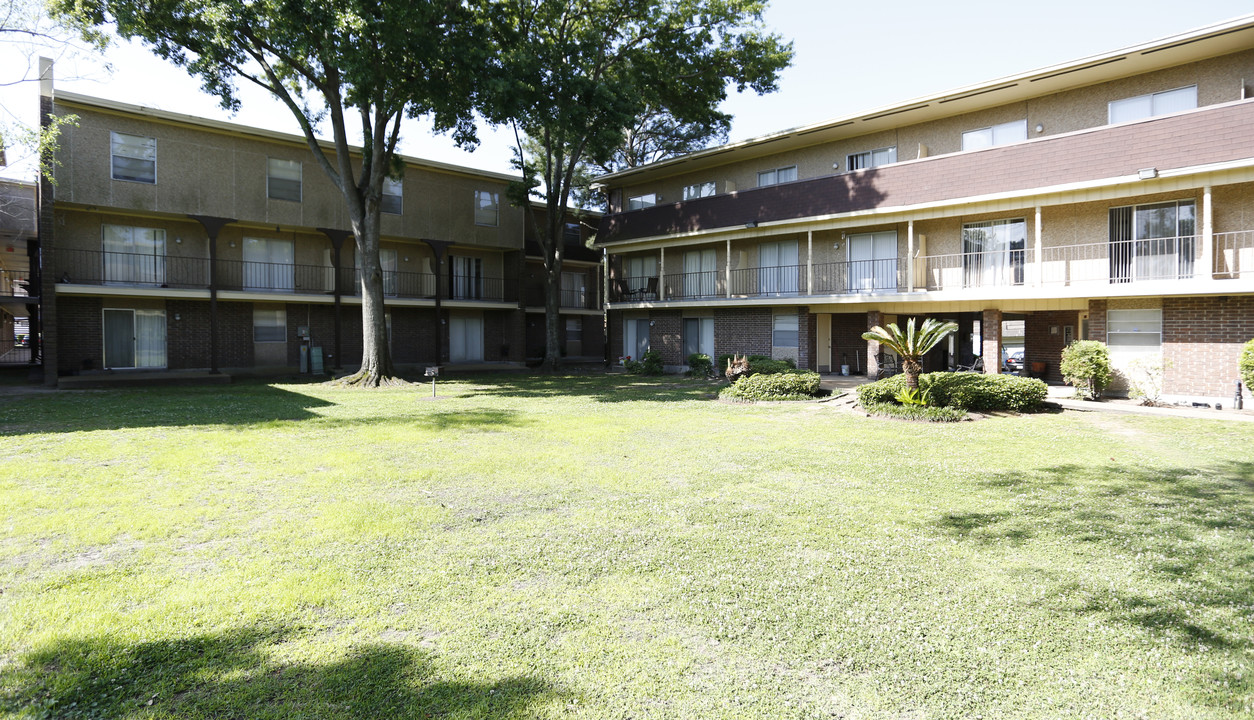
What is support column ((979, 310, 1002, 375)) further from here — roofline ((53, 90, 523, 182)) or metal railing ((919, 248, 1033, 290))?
roofline ((53, 90, 523, 182))

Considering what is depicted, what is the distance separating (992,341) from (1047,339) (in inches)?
120

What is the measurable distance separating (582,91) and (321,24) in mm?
6849

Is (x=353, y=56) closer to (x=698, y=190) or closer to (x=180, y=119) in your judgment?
(x=180, y=119)

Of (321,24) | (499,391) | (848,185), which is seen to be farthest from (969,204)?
(321,24)

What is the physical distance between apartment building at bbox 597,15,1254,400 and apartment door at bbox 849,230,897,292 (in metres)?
0.07

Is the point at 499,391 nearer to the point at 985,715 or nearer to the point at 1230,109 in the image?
the point at 985,715

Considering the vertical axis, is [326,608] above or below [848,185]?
below

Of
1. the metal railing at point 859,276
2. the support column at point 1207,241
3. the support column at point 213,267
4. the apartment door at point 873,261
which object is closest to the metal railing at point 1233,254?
the support column at point 1207,241

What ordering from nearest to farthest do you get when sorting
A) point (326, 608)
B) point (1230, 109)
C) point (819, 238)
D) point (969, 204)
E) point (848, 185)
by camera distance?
point (326, 608)
point (1230, 109)
point (969, 204)
point (848, 185)
point (819, 238)

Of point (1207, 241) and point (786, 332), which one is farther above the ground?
point (1207, 241)

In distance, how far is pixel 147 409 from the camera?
1309cm

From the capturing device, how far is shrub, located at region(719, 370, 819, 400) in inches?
615

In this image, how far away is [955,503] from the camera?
6520 mm

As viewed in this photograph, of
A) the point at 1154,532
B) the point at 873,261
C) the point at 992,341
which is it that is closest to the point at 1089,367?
the point at 992,341
